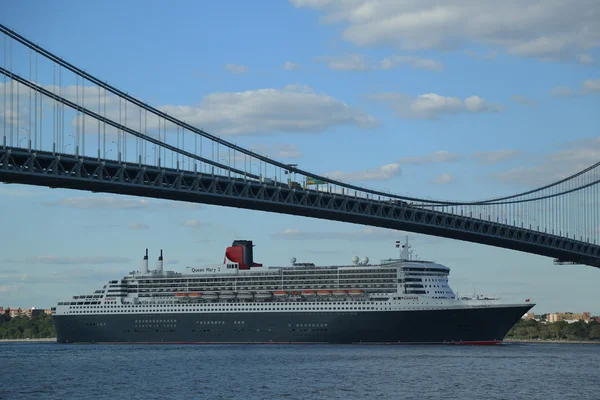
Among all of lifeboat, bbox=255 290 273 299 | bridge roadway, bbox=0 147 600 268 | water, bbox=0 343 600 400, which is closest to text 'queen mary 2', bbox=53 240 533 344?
lifeboat, bbox=255 290 273 299

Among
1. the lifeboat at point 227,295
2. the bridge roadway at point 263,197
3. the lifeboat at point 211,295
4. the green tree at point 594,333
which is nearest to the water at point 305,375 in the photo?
the bridge roadway at point 263,197

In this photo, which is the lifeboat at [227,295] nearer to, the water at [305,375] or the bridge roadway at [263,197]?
the bridge roadway at [263,197]

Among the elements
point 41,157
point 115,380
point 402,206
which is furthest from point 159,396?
point 402,206

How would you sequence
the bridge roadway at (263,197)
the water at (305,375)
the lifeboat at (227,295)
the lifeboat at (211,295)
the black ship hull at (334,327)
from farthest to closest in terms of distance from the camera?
the lifeboat at (211,295) < the lifeboat at (227,295) < the black ship hull at (334,327) < the bridge roadway at (263,197) < the water at (305,375)

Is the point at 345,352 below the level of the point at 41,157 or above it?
below

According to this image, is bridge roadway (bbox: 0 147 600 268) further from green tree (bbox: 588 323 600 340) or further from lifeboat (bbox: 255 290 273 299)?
green tree (bbox: 588 323 600 340)

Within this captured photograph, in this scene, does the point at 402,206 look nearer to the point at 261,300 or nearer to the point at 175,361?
the point at 261,300

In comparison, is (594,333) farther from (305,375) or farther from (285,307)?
(305,375)
